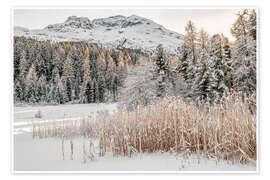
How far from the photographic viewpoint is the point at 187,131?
220cm

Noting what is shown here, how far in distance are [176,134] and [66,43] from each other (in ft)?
9.28

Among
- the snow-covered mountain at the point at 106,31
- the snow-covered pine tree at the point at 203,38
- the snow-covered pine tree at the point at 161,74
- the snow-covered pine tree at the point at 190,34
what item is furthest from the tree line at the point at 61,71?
the snow-covered pine tree at the point at 161,74

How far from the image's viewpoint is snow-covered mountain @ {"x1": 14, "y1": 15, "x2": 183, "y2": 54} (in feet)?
9.50

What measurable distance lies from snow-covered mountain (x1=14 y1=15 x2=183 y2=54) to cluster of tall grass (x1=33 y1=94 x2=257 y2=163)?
4.77 feet

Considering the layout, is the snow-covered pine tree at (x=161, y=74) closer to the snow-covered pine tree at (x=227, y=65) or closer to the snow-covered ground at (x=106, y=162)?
the snow-covered pine tree at (x=227, y=65)

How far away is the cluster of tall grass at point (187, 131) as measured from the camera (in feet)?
6.24

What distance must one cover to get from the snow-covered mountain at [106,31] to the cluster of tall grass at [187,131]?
4.77 feet

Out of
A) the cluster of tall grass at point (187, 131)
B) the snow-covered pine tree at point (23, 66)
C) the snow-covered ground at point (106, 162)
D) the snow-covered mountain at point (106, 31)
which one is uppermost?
the snow-covered mountain at point (106, 31)

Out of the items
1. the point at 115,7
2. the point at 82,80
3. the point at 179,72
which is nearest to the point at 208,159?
the point at 115,7

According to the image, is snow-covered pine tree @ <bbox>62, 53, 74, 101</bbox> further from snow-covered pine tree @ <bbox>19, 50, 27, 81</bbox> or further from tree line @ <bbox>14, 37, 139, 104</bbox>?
snow-covered pine tree @ <bbox>19, 50, 27, 81</bbox>

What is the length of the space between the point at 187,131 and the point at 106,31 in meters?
2.32

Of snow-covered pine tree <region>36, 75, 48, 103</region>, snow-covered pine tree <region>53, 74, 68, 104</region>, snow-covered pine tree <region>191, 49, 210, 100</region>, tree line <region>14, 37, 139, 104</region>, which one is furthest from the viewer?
snow-covered pine tree <region>191, 49, 210, 100</region>

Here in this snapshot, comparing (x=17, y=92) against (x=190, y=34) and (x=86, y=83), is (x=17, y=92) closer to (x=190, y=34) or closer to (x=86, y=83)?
(x=86, y=83)

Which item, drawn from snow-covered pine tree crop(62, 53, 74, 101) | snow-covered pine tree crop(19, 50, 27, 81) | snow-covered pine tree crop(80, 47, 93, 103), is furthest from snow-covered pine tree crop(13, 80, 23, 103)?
snow-covered pine tree crop(80, 47, 93, 103)
